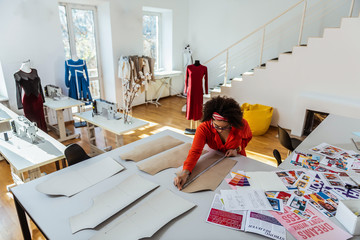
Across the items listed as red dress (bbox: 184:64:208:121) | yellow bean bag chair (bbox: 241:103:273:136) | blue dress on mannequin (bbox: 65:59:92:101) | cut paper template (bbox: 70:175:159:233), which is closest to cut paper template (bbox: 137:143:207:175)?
cut paper template (bbox: 70:175:159:233)

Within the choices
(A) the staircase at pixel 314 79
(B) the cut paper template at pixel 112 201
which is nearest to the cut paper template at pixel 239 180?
(B) the cut paper template at pixel 112 201

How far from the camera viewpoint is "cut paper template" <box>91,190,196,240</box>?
1.18m

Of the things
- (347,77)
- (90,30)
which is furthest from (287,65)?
(90,30)

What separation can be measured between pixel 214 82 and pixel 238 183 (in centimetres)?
591

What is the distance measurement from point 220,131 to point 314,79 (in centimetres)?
336

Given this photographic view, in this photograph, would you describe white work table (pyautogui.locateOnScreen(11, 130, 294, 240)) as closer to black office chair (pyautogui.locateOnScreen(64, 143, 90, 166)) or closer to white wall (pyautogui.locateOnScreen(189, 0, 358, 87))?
black office chair (pyautogui.locateOnScreen(64, 143, 90, 166))

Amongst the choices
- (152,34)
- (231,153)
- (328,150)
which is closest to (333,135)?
(328,150)

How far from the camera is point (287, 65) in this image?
4629 millimetres

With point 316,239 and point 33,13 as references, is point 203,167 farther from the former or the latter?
point 33,13

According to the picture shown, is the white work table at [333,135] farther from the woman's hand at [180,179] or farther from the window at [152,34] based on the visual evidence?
the window at [152,34]

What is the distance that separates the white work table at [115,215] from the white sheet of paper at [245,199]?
9 centimetres

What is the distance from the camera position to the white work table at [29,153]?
218 cm

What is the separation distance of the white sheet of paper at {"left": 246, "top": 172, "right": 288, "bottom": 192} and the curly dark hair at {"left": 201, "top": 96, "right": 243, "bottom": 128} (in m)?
0.41

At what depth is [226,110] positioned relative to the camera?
1.82 metres
